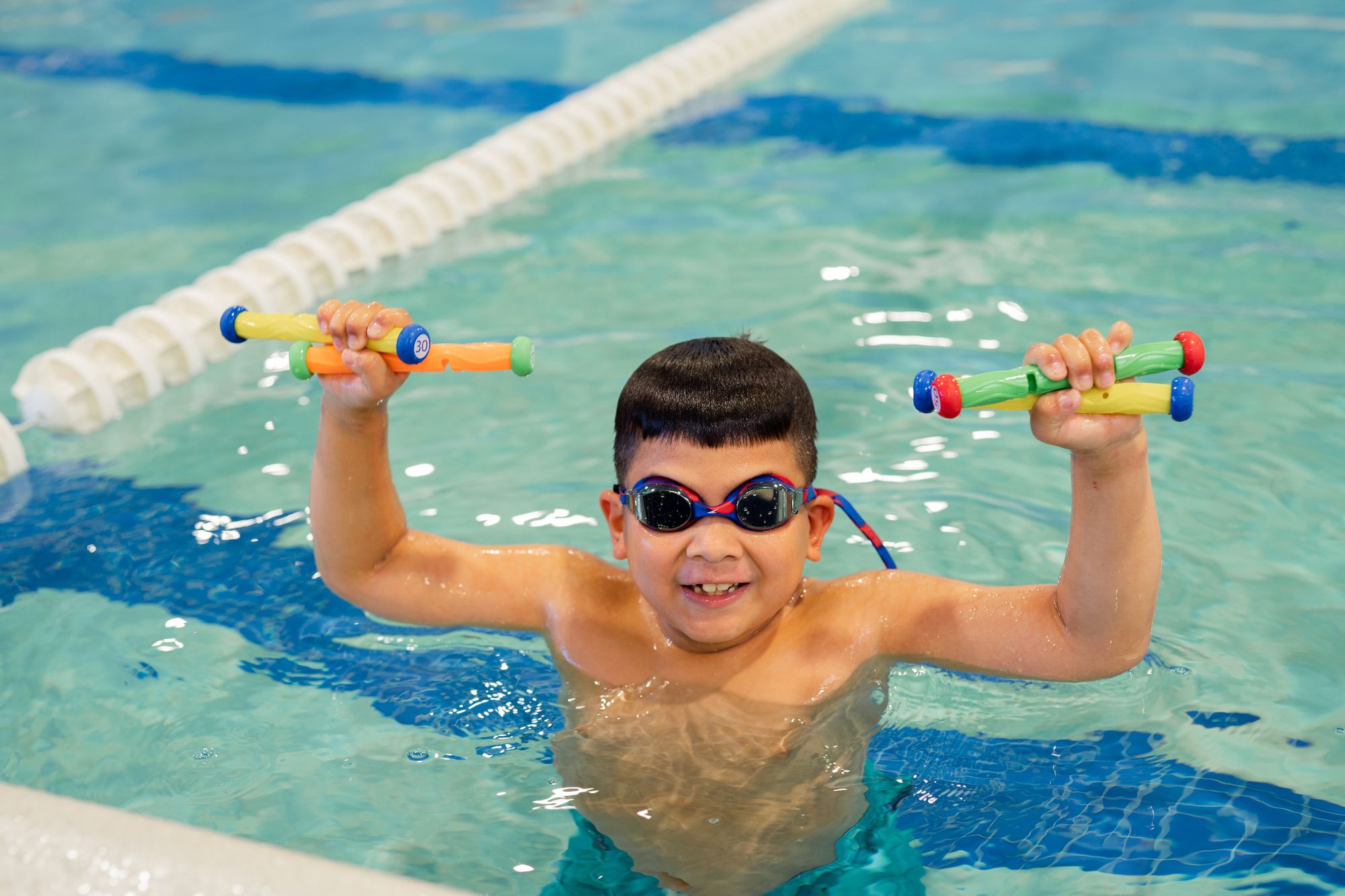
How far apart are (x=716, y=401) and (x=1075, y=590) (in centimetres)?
63

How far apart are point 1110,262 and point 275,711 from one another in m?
3.44

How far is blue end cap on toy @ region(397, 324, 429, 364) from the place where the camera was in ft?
6.53

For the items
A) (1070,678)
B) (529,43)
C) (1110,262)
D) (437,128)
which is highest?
(529,43)

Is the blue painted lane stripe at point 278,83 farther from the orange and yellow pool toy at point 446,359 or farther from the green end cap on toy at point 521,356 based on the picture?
the green end cap on toy at point 521,356

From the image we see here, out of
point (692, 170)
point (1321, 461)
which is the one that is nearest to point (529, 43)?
point (692, 170)

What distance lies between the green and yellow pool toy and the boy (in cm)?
4

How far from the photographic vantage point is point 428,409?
4.24 meters

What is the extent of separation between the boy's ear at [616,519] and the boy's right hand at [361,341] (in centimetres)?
43

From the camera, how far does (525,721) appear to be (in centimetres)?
276

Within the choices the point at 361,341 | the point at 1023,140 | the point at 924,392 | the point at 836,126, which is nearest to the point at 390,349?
the point at 361,341

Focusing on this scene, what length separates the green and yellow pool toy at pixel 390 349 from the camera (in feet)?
6.54

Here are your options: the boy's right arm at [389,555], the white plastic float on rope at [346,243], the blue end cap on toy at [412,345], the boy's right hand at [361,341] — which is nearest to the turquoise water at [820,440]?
the white plastic float on rope at [346,243]

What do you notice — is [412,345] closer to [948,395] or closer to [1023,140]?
[948,395]

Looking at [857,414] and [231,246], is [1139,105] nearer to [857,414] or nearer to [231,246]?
[857,414]
